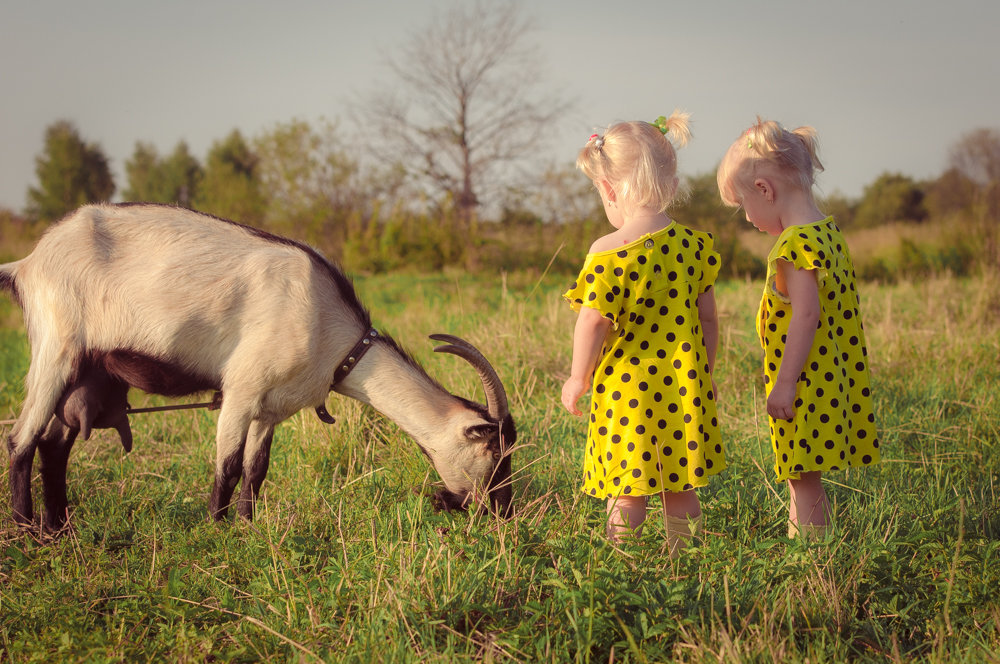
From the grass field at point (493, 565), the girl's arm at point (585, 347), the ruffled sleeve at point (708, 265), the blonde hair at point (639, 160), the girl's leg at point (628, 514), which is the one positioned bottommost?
the grass field at point (493, 565)

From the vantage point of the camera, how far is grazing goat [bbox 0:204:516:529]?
3914 millimetres

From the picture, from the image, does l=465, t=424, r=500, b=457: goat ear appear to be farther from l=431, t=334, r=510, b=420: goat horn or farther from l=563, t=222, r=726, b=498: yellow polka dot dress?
l=563, t=222, r=726, b=498: yellow polka dot dress

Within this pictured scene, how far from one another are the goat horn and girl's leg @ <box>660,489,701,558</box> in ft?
3.31

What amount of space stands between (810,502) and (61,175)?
43.8 meters

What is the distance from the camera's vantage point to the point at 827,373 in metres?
3.24

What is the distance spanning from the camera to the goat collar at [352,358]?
13.6 feet

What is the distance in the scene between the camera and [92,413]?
13.2ft

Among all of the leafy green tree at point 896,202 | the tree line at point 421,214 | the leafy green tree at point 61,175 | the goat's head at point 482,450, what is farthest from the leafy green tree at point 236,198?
the leafy green tree at point 896,202

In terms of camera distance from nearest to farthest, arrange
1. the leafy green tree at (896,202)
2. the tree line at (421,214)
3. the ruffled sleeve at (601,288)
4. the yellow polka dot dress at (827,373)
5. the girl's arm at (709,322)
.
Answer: the ruffled sleeve at (601,288) < the yellow polka dot dress at (827,373) < the girl's arm at (709,322) < the tree line at (421,214) < the leafy green tree at (896,202)

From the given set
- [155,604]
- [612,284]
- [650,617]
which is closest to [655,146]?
[612,284]

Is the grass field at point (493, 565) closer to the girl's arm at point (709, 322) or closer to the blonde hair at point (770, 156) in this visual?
the girl's arm at point (709, 322)

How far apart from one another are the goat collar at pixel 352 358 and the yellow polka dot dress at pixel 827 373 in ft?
6.81

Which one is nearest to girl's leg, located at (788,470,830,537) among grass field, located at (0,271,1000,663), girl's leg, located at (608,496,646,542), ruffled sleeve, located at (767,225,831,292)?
grass field, located at (0,271,1000,663)

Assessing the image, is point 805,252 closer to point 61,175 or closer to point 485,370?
point 485,370
